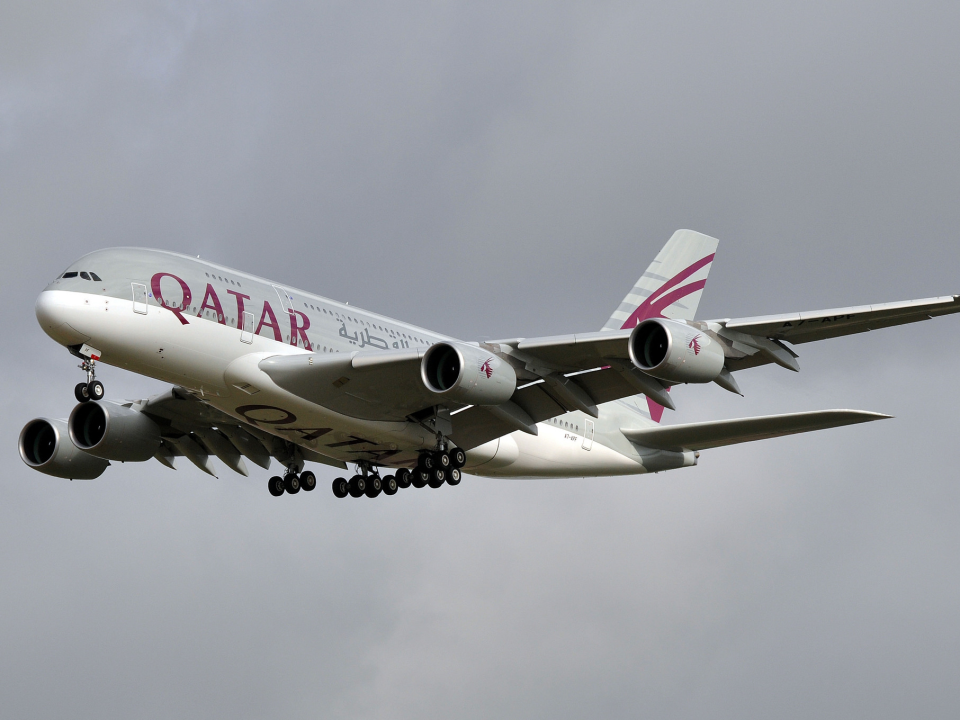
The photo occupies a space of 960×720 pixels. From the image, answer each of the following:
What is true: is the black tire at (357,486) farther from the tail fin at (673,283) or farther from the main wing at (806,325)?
the main wing at (806,325)

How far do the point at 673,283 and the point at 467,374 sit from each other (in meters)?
16.4

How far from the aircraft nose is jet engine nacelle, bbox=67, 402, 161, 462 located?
294 inches

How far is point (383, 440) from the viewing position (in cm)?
3447

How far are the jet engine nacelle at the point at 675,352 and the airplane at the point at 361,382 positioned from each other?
0.04 metres

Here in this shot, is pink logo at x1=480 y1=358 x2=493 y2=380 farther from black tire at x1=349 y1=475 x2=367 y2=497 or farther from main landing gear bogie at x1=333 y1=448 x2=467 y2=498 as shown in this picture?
black tire at x1=349 y1=475 x2=367 y2=497

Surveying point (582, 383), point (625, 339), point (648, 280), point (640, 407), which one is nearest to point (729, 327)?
point (625, 339)

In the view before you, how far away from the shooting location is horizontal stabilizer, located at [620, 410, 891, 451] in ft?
106

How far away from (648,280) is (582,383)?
1256cm

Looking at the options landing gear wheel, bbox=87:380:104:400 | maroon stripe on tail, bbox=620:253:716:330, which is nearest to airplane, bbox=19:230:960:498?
landing gear wheel, bbox=87:380:104:400

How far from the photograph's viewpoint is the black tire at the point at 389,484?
36.7 meters

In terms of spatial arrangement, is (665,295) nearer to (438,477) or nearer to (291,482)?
(438,477)

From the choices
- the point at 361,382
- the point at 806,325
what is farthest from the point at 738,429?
the point at 361,382

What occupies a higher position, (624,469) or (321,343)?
(321,343)

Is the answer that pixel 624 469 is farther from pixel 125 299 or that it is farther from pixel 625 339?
pixel 125 299
